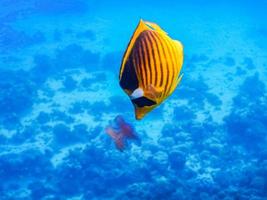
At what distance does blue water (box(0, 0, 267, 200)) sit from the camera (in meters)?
10.0

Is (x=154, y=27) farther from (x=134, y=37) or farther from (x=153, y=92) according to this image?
(x=153, y=92)

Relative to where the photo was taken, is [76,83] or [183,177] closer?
[183,177]

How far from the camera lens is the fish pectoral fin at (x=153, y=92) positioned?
108cm

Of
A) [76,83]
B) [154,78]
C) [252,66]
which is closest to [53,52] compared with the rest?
[76,83]

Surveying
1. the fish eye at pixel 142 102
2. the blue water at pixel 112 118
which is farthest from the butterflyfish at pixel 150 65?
the blue water at pixel 112 118

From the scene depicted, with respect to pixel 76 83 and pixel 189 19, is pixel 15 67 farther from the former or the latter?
pixel 189 19

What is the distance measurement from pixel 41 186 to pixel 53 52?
40.9ft

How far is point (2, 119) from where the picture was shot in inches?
552

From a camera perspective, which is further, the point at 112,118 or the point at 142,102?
the point at 112,118

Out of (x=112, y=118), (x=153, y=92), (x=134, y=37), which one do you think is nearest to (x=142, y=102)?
(x=153, y=92)

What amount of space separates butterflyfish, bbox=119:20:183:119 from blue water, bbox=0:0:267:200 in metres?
7.56

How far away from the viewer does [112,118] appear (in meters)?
14.0

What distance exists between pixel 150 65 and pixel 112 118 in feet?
42.4

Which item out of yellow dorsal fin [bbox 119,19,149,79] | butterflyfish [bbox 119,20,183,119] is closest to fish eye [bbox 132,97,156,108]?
butterflyfish [bbox 119,20,183,119]
